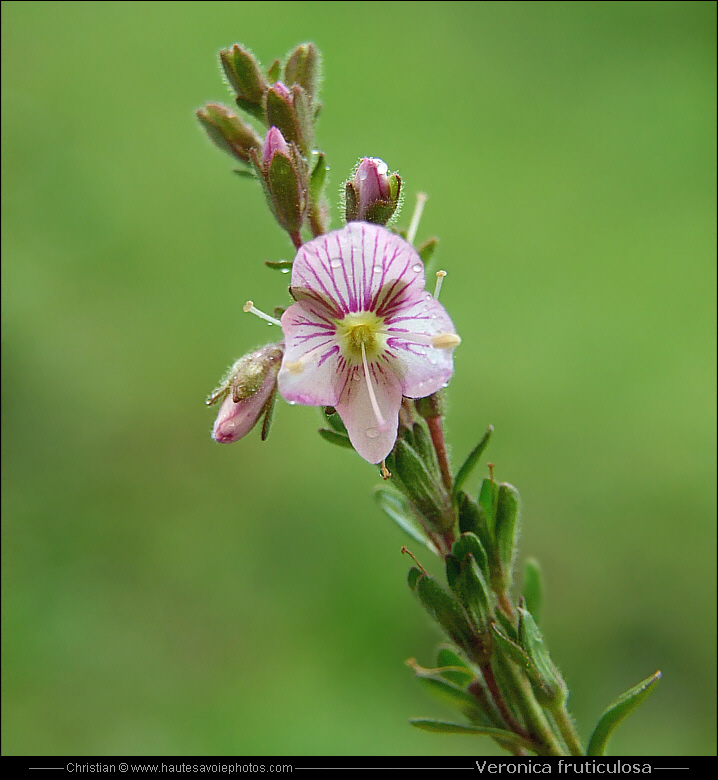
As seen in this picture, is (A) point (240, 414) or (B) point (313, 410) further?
(B) point (313, 410)

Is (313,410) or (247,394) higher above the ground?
(313,410)

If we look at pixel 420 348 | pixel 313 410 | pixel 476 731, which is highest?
pixel 313 410

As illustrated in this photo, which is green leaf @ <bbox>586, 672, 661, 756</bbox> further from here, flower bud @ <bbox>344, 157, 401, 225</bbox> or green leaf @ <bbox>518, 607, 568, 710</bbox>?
flower bud @ <bbox>344, 157, 401, 225</bbox>

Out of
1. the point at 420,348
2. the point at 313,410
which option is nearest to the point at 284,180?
the point at 420,348

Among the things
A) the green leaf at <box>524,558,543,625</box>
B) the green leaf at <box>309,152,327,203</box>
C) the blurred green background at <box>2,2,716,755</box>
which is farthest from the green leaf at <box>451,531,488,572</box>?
the blurred green background at <box>2,2,716,755</box>

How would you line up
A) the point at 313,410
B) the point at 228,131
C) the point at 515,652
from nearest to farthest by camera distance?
the point at 515,652 → the point at 228,131 → the point at 313,410

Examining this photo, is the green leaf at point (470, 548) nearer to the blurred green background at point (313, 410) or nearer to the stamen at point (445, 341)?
the stamen at point (445, 341)

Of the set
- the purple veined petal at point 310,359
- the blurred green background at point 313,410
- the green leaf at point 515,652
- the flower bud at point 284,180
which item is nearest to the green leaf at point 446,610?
the green leaf at point 515,652

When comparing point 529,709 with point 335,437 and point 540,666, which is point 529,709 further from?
point 335,437
